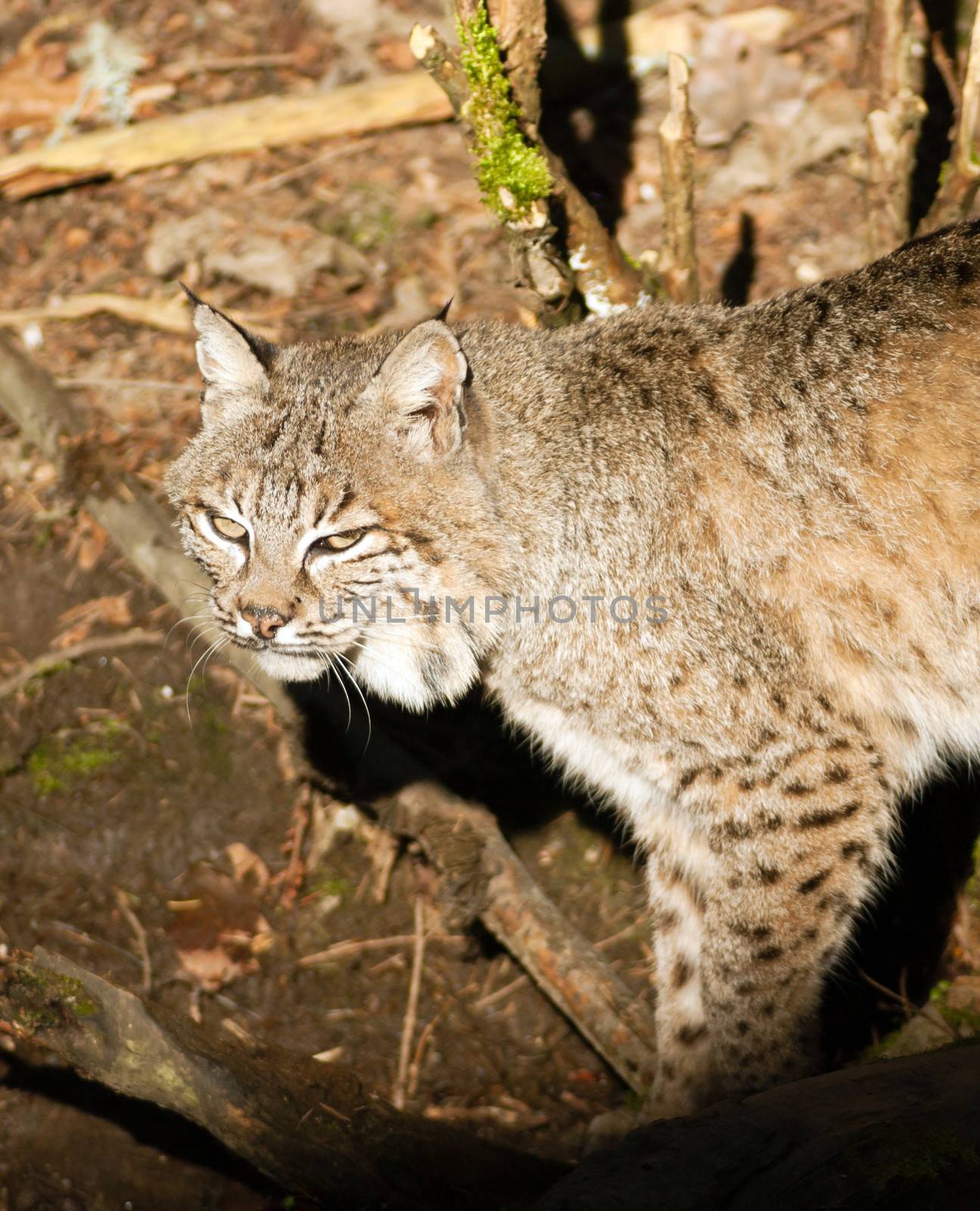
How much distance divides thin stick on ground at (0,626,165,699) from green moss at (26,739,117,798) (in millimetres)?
313

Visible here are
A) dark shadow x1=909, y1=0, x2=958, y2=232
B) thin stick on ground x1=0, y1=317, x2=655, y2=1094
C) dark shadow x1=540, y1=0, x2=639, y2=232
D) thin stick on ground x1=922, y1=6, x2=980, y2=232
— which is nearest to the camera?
thin stick on ground x1=0, y1=317, x2=655, y2=1094

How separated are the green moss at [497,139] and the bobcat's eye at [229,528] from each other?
61.1 inches

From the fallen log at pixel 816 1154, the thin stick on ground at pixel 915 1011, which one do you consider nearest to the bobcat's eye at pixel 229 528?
the fallen log at pixel 816 1154

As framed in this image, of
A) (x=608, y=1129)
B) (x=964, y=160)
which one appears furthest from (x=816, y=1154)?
(x=964, y=160)

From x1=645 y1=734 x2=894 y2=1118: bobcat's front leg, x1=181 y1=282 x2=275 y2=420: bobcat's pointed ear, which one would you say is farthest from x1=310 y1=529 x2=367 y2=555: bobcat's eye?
x1=645 y1=734 x2=894 y2=1118: bobcat's front leg

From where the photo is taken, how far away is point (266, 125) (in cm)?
672

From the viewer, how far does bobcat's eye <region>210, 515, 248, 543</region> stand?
366cm

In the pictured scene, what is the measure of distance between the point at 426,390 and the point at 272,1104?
219cm

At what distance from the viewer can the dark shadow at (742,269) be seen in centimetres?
589

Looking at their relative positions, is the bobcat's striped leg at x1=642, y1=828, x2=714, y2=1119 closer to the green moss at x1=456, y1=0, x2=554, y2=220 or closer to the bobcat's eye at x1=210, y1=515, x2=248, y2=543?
the bobcat's eye at x1=210, y1=515, x2=248, y2=543

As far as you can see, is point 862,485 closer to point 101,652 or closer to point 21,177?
point 101,652

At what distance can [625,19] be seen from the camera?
6.72 metres

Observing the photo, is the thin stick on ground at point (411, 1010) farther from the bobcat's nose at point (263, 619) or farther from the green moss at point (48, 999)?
the bobcat's nose at point (263, 619)

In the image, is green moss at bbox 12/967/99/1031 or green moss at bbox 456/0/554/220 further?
green moss at bbox 456/0/554/220
